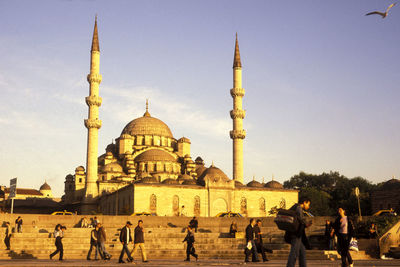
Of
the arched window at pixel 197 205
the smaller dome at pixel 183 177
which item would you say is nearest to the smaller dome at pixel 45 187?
the smaller dome at pixel 183 177

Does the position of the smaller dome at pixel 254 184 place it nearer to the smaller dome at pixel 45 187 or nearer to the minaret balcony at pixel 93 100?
the minaret balcony at pixel 93 100

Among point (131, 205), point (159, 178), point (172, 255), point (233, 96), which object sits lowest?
point (172, 255)

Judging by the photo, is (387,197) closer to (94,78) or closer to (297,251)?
(94,78)

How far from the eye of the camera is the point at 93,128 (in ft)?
187

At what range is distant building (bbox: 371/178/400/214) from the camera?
2226 inches

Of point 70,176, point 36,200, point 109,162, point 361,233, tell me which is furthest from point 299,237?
point 36,200

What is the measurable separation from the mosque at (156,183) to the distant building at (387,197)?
926 cm

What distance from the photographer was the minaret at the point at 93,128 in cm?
5678

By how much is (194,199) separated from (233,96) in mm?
13410

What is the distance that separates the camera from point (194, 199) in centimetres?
5631

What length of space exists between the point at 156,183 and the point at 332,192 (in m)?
30.2

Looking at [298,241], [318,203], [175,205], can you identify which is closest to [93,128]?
[175,205]

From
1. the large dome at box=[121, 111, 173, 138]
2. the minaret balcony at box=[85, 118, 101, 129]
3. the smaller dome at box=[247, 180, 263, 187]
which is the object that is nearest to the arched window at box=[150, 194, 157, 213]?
the minaret balcony at box=[85, 118, 101, 129]

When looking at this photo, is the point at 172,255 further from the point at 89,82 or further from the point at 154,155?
the point at 154,155
